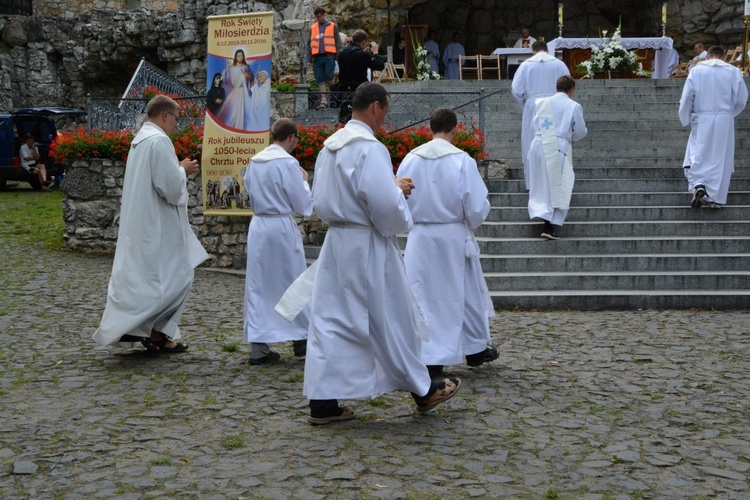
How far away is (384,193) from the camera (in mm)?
5344

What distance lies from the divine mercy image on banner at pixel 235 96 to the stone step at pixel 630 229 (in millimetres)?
3099

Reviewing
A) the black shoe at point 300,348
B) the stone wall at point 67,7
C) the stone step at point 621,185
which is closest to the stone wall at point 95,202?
the stone step at point 621,185

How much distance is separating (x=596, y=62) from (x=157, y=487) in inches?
626

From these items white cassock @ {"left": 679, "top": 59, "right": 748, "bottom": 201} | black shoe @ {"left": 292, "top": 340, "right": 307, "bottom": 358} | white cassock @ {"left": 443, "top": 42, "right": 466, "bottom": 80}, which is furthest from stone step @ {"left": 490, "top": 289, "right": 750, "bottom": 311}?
white cassock @ {"left": 443, "top": 42, "right": 466, "bottom": 80}

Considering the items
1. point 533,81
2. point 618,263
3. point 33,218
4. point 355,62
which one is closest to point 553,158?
point 618,263

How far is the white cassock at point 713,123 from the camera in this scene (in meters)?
11.6

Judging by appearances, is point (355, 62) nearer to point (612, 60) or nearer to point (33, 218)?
point (612, 60)

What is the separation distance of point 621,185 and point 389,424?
7.67 meters

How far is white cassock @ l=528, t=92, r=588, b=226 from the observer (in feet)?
35.7

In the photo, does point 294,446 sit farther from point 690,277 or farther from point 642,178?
point 642,178

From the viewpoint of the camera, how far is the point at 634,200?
11.9m

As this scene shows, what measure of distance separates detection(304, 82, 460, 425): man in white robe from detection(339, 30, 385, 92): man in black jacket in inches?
329

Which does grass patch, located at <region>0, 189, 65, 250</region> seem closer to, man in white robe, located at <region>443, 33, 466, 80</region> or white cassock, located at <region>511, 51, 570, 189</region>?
white cassock, located at <region>511, 51, 570, 189</region>

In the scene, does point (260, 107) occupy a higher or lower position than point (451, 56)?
lower
